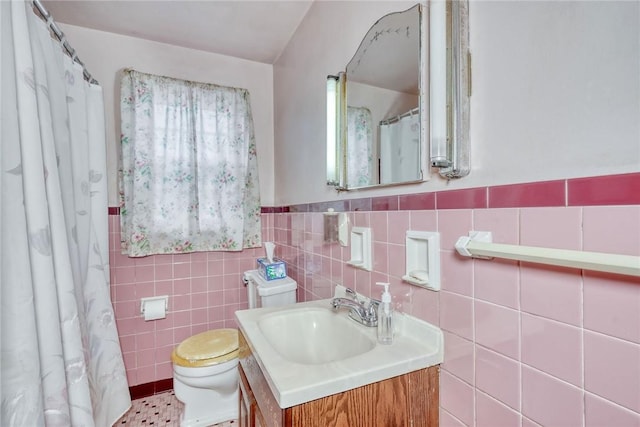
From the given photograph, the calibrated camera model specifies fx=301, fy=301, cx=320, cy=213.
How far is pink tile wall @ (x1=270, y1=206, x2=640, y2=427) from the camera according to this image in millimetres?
495

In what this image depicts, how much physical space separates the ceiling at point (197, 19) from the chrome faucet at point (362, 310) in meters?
1.57

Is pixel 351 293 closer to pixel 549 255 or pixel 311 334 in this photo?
pixel 311 334

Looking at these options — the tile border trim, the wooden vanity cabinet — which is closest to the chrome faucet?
the wooden vanity cabinet

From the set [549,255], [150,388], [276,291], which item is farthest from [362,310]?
[150,388]

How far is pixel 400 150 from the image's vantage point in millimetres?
1000

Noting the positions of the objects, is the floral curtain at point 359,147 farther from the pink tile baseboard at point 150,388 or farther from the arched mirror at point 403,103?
the pink tile baseboard at point 150,388

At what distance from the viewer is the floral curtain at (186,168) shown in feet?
6.05

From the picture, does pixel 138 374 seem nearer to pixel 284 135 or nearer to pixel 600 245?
pixel 284 135

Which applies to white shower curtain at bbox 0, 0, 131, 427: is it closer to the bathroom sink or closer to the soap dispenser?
the bathroom sink

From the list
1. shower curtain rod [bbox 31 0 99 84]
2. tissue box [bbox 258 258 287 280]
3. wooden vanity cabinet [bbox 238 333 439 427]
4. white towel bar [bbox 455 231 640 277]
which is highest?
shower curtain rod [bbox 31 0 99 84]

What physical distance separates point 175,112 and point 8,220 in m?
1.25

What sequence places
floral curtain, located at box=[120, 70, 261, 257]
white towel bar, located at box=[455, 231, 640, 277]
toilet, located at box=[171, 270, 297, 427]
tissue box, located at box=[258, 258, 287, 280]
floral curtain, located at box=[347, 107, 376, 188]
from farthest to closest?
floral curtain, located at box=[120, 70, 261, 257] < tissue box, located at box=[258, 258, 287, 280] < toilet, located at box=[171, 270, 297, 427] < floral curtain, located at box=[347, 107, 376, 188] < white towel bar, located at box=[455, 231, 640, 277]

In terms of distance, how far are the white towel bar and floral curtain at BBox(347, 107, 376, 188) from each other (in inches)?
19.4

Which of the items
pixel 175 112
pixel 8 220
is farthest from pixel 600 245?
pixel 175 112
